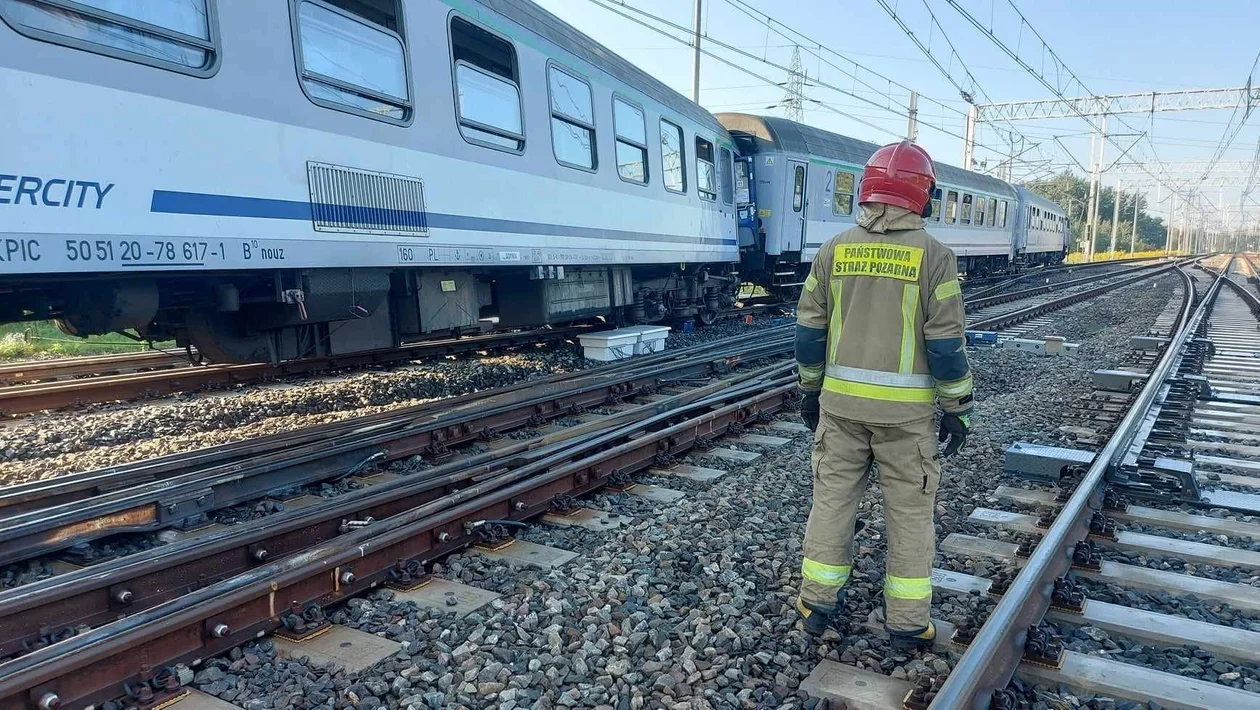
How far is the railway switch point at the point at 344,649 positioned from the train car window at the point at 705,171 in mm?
9883

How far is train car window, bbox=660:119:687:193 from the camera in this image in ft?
35.5

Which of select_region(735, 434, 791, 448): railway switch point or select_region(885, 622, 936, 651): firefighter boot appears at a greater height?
select_region(885, 622, 936, 651): firefighter boot

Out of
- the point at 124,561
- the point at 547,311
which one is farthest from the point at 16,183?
the point at 547,311

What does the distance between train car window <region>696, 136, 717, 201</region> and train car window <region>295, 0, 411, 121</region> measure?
21.5ft

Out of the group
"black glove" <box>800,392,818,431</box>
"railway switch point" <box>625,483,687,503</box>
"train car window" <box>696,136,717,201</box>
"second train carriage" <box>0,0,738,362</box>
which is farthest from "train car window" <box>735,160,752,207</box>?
"black glove" <box>800,392,818,431</box>

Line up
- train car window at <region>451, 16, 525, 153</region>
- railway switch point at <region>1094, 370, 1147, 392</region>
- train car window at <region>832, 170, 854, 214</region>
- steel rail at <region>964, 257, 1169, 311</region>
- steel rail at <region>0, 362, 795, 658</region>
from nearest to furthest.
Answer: steel rail at <region>0, 362, 795, 658</region> < train car window at <region>451, 16, 525, 153</region> < railway switch point at <region>1094, 370, 1147, 392</region> < train car window at <region>832, 170, 854, 214</region> < steel rail at <region>964, 257, 1169, 311</region>

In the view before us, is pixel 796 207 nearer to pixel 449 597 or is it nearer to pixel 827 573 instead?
pixel 827 573

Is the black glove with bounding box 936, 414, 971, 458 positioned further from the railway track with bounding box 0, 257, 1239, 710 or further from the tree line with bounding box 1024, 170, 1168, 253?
the tree line with bounding box 1024, 170, 1168, 253

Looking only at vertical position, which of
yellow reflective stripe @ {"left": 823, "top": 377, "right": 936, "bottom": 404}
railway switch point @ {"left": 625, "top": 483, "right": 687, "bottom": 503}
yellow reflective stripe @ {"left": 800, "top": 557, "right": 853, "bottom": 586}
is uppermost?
yellow reflective stripe @ {"left": 823, "top": 377, "right": 936, "bottom": 404}

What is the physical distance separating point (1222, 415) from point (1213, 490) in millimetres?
2783

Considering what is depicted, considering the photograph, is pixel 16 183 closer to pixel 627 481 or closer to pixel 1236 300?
pixel 627 481

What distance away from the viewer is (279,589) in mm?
3154

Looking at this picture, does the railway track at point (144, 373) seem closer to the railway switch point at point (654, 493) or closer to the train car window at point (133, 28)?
the train car window at point (133, 28)

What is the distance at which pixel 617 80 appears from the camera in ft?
31.4
